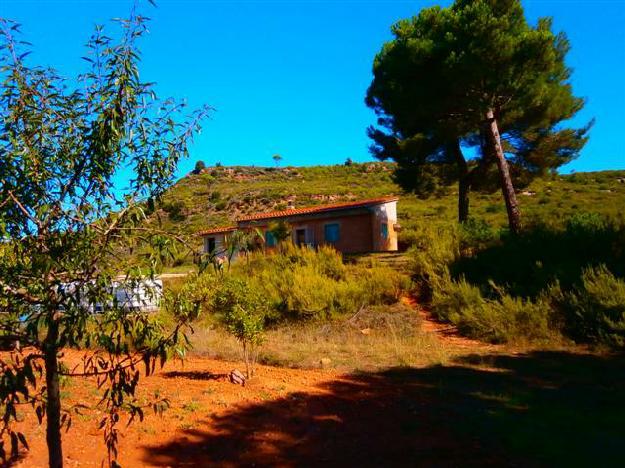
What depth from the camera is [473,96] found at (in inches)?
676

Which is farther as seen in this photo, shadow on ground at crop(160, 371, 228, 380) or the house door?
the house door

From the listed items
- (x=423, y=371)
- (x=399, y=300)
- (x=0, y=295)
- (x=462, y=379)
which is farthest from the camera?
(x=399, y=300)

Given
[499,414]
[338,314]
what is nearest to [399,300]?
[338,314]

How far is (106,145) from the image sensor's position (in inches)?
124

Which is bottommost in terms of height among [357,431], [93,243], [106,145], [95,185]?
[357,431]

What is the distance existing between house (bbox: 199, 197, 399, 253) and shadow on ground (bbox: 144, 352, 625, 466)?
18.2m

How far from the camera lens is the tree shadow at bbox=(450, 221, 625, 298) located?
12055 mm

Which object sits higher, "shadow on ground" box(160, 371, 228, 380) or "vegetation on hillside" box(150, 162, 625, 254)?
"vegetation on hillside" box(150, 162, 625, 254)

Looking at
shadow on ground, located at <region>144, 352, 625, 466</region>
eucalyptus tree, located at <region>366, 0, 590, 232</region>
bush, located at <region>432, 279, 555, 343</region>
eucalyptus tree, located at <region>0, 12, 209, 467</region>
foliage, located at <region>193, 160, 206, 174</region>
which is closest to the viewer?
eucalyptus tree, located at <region>0, 12, 209, 467</region>

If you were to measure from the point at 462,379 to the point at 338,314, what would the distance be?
6.35 m

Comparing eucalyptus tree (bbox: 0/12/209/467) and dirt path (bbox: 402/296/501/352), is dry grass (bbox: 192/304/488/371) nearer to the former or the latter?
dirt path (bbox: 402/296/501/352)

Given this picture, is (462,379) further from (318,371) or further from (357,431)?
(357,431)

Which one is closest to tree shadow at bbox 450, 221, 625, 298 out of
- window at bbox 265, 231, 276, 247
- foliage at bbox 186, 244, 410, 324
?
foliage at bbox 186, 244, 410, 324

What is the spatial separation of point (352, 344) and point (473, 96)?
10702 millimetres
